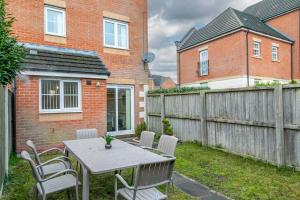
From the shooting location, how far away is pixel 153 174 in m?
3.13

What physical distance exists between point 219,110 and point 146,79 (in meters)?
5.19

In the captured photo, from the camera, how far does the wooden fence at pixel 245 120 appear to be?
5.56m

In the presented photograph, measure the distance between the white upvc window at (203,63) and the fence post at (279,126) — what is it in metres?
15.6

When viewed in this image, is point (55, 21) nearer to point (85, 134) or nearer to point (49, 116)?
point (49, 116)

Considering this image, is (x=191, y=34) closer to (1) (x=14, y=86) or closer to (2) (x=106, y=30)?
(2) (x=106, y=30)

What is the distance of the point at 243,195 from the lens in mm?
4297

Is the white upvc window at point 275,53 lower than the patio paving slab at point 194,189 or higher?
higher

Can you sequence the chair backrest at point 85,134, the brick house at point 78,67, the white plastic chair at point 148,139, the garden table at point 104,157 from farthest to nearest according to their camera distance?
the brick house at point 78,67 < the chair backrest at point 85,134 < the white plastic chair at point 148,139 < the garden table at point 104,157

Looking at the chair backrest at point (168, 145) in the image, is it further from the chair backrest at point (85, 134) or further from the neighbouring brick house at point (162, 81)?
the neighbouring brick house at point (162, 81)

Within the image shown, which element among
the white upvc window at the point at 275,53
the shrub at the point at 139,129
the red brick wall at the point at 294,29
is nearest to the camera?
the shrub at the point at 139,129

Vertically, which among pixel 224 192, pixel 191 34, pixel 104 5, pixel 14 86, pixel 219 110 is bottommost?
pixel 224 192

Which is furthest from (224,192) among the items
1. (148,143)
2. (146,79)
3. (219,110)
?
(146,79)

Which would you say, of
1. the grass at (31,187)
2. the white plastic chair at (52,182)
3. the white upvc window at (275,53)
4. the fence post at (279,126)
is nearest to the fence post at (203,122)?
the fence post at (279,126)

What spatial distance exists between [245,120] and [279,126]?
110 cm
